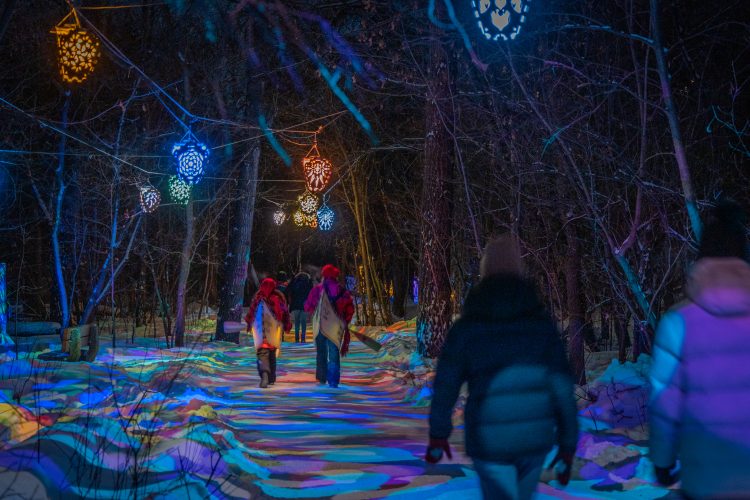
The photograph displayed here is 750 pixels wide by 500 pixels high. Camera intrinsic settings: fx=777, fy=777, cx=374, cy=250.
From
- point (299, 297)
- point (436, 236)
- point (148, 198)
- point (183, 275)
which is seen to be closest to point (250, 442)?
point (436, 236)

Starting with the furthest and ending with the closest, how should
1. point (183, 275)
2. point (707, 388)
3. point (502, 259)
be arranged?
point (183, 275)
point (502, 259)
point (707, 388)

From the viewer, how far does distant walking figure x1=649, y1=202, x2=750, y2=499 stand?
3.04 metres

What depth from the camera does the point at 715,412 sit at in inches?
121

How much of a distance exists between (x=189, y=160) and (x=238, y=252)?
9851 mm

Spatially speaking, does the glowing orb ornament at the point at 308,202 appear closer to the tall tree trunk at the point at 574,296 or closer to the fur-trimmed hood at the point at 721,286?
the tall tree trunk at the point at 574,296

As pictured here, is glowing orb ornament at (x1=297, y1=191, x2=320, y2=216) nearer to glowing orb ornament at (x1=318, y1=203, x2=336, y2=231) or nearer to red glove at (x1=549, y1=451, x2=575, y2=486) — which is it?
glowing orb ornament at (x1=318, y1=203, x2=336, y2=231)

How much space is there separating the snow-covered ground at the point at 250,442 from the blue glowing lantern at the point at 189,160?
3152 millimetres

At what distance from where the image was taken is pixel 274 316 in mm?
12695

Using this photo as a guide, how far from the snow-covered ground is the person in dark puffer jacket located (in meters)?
2.38

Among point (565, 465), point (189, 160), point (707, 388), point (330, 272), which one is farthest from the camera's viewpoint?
point (330, 272)

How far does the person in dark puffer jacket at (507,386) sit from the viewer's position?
367cm

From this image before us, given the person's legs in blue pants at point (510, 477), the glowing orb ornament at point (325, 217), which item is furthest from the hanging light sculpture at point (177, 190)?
the person's legs in blue pants at point (510, 477)

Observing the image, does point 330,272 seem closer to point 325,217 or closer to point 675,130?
point 675,130

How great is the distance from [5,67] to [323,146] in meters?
10.1
